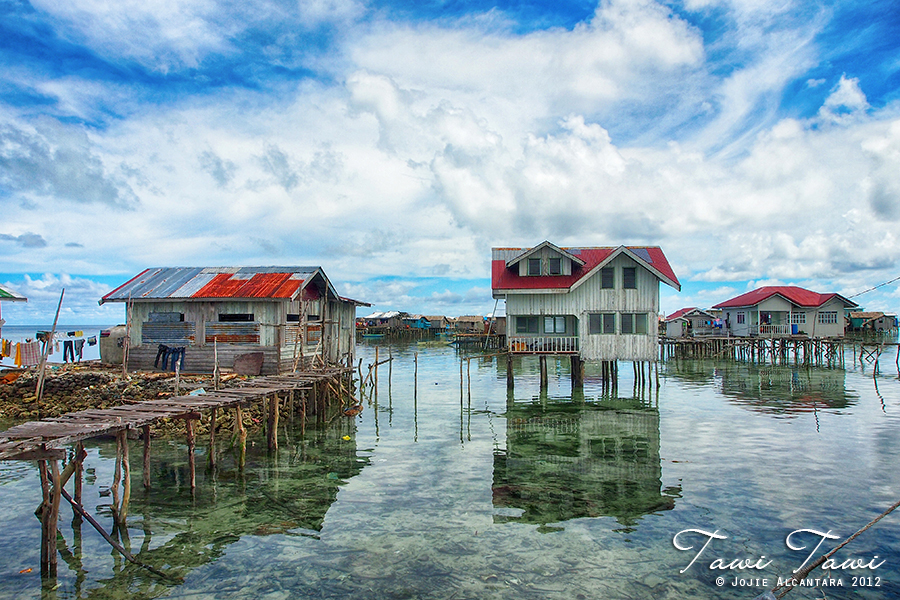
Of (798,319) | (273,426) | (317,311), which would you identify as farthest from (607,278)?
(798,319)

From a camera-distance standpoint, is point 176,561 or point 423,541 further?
point 423,541

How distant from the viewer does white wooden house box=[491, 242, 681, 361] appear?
1118 inches

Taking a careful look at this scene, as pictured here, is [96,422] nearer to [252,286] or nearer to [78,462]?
[78,462]

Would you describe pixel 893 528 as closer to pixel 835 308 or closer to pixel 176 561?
pixel 176 561

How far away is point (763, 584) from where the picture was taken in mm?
9680

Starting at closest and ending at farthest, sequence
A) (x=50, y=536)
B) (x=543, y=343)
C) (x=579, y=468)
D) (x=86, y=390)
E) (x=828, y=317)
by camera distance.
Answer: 1. (x=50, y=536)
2. (x=579, y=468)
3. (x=86, y=390)
4. (x=543, y=343)
5. (x=828, y=317)

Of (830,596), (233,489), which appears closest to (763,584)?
(830,596)

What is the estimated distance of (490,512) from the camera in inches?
505

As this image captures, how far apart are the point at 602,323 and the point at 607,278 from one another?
239 centimetres

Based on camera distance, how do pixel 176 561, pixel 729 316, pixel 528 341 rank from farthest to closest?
pixel 729 316 → pixel 528 341 → pixel 176 561

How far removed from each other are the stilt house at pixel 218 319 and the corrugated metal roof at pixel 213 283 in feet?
0.14

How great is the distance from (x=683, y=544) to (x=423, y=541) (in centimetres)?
530

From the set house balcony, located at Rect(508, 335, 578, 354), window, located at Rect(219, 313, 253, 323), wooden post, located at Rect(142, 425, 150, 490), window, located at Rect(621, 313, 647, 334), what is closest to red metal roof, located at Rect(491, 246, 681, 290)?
window, located at Rect(621, 313, 647, 334)

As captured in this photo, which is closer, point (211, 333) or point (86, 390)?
point (86, 390)
